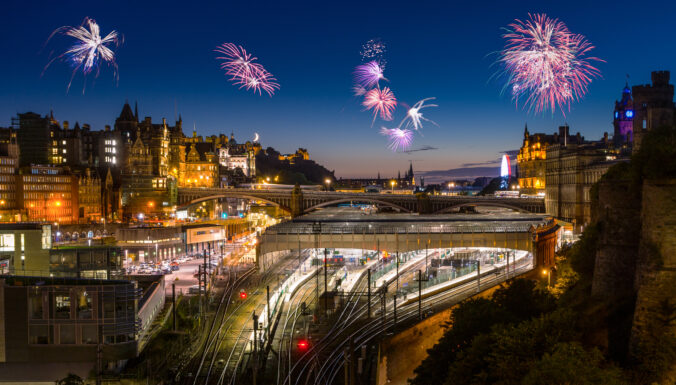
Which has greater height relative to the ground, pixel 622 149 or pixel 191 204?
pixel 622 149

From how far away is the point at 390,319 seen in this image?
115ft

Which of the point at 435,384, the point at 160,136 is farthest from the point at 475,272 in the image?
the point at 160,136

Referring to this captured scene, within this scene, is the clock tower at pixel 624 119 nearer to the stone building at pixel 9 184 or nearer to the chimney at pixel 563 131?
the chimney at pixel 563 131

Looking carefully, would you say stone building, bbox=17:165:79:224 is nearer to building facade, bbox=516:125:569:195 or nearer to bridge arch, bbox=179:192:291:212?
bridge arch, bbox=179:192:291:212

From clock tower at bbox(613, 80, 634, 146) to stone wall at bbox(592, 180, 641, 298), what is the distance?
105911 millimetres

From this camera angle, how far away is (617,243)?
21.7 metres

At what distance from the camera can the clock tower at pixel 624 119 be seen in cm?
11637

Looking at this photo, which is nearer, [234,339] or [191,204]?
[234,339]

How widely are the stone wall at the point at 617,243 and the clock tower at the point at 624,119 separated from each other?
10591cm

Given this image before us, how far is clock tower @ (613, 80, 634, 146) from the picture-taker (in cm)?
11637

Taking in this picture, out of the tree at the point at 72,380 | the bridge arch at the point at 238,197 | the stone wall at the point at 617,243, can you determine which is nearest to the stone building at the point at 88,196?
the bridge arch at the point at 238,197

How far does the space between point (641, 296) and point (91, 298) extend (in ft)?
88.0

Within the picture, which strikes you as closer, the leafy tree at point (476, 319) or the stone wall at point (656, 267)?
the stone wall at point (656, 267)

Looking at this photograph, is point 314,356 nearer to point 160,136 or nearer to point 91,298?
point 91,298
